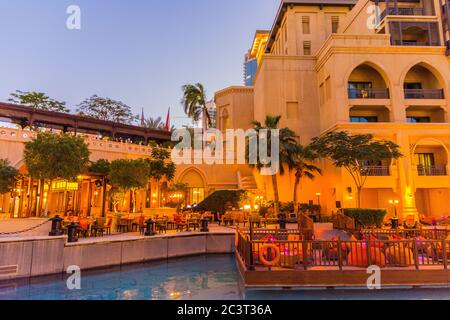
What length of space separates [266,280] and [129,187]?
12599 mm

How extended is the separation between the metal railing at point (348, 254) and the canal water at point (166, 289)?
2.31ft

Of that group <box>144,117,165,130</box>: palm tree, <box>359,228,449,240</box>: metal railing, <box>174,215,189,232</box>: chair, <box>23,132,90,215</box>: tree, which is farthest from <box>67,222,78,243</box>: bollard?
<box>144,117,165,130</box>: palm tree

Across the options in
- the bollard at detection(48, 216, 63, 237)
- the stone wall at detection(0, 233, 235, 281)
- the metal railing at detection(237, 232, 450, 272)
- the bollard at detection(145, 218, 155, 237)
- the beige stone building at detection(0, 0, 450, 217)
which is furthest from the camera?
the beige stone building at detection(0, 0, 450, 217)

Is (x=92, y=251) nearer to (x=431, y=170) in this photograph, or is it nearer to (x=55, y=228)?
(x=55, y=228)

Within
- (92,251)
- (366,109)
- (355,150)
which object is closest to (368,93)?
(366,109)

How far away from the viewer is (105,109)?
39.7 metres

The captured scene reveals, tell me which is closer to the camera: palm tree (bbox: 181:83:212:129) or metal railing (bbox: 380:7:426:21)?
metal railing (bbox: 380:7:426:21)

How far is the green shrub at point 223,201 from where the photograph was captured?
2152 cm

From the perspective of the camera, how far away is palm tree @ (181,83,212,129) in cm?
3331

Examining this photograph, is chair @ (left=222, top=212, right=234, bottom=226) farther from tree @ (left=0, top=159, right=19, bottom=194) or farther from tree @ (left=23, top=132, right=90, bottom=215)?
tree @ (left=0, top=159, right=19, bottom=194)

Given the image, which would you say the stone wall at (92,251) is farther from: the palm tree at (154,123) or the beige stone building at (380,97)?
the palm tree at (154,123)

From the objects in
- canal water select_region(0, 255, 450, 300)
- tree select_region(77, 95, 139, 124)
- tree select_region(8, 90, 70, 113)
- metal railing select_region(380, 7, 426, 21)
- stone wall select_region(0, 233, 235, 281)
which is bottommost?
canal water select_region(0, 255, 450, 300)

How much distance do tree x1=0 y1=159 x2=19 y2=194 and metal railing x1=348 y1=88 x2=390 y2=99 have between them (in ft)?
79.8

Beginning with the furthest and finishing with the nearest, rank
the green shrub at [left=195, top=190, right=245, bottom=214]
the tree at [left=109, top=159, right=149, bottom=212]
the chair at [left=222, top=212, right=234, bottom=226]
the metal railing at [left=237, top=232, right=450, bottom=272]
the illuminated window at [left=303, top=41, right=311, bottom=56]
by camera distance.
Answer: the illuminated window at [left=303, top=41, right=311, bottom=56] → the green shrub at [left=195, top=190, right=245, bottom=214] → the chair at [left=222, top=212, right=234, bottom=226] → the tree at [left=109, top=159, right=149, bottom=212] → the metal railing at [left=237, top=232, right=450, bottom=272]
